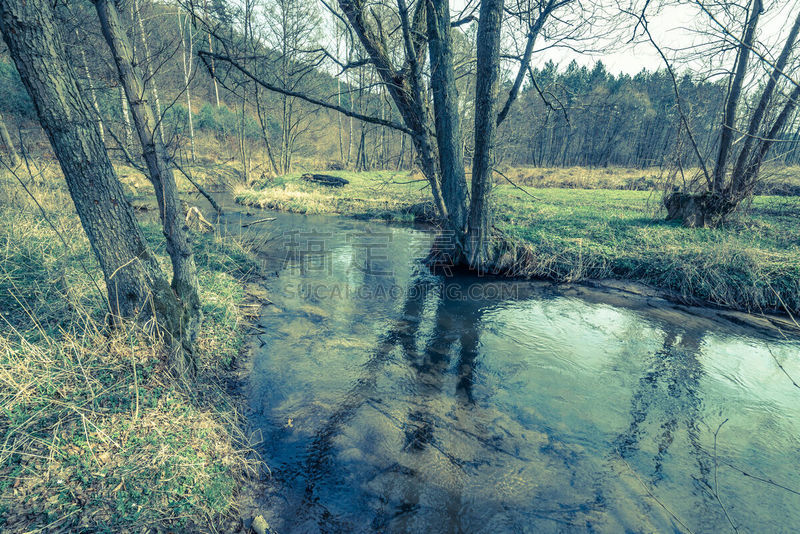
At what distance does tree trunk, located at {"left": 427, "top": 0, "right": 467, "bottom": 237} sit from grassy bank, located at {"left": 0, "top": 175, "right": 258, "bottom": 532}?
6061 mm

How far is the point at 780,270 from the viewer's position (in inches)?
265

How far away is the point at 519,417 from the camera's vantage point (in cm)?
406

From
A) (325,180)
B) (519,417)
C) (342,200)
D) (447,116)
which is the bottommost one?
(519,417)

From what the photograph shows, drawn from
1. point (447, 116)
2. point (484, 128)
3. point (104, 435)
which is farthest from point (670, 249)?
point (104, 435)

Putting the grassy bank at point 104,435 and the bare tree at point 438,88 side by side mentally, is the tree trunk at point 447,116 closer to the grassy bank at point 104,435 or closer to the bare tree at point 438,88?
the bare tree at point 438,88

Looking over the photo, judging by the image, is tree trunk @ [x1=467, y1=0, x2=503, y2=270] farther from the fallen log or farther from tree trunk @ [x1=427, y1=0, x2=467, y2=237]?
the fallen log

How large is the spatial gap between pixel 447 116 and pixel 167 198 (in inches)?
224

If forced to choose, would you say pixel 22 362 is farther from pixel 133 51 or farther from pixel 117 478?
pixel 133 51

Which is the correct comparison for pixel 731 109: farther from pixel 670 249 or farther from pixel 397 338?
pixel 397 338

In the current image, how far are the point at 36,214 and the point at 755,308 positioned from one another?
45.6ft

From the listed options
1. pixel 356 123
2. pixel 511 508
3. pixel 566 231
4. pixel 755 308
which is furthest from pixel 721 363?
pixel 356 123

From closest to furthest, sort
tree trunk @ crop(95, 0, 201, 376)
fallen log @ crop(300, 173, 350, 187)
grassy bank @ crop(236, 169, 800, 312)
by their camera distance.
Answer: tree trunk @ crop(95, 0, 201, 376)
grassy bank @ crop(236, 169, 800, 312)
fallen log @ crop(300, 173, 350, 187)

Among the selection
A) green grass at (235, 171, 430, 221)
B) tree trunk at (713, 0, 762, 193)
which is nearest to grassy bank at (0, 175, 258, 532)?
tree trunk at (713, 0, 762, 193)

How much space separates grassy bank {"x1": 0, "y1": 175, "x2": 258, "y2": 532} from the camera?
7.08ft
